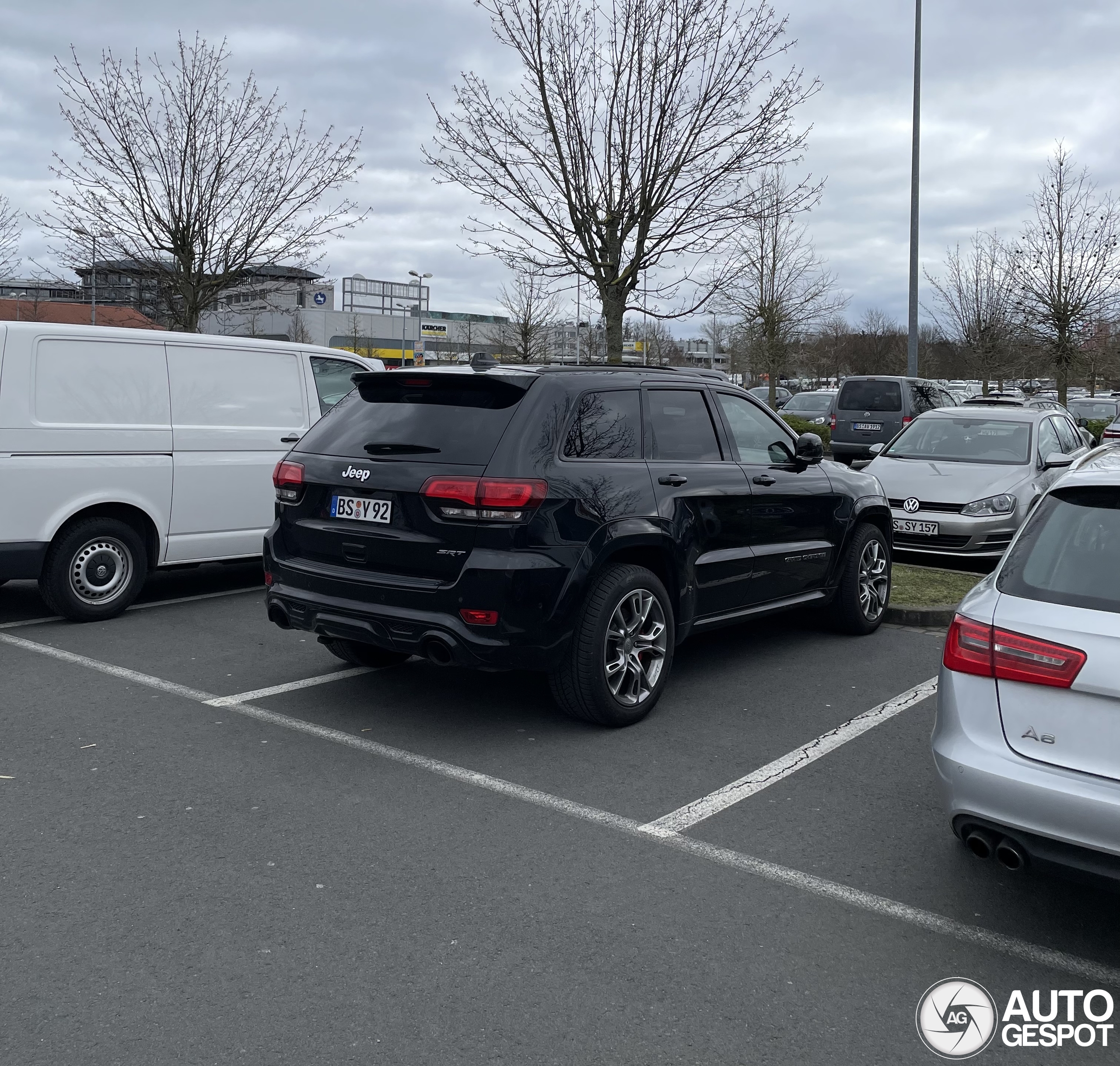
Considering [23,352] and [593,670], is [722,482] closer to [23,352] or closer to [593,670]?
[593,670]

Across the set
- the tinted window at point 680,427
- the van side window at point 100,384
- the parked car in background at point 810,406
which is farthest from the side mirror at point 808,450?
the parked car in background at point 810,406

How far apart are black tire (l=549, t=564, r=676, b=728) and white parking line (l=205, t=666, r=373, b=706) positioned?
1.56 metres

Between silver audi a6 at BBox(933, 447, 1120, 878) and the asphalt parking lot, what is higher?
silver audi a6 at BBox(933, 447, 1120, 878)

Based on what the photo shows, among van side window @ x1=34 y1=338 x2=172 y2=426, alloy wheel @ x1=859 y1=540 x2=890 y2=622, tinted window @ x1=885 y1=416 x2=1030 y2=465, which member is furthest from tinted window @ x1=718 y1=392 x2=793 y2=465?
tinted window @ x1=885 y1=416 x2=1030 y2=465

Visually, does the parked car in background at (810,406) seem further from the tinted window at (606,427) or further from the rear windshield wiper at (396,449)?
the rear windshield wiper at (396,449)

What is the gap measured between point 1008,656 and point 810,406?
30502 mm

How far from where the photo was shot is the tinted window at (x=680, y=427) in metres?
6.02

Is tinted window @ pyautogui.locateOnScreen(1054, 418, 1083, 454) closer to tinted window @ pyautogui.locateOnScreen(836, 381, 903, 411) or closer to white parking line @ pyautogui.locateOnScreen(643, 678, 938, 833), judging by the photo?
tinted window @ pyautogui.locateOnScreen(836, 381, 903, 411)

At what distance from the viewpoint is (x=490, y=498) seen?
5.05 m

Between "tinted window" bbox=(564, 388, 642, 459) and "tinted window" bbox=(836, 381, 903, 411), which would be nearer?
"tinted window" bbox=(564, 388, 642, 459)

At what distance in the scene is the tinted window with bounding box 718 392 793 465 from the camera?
21.9ft

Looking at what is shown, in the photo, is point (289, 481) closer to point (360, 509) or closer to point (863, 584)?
point (360, 509)

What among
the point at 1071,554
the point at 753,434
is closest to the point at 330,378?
the point at 753,434

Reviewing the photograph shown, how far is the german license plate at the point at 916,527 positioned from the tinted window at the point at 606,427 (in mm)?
5710
